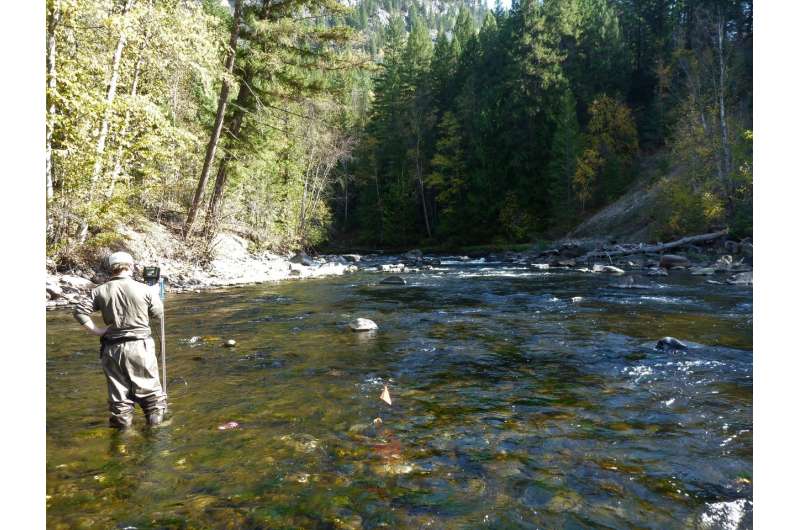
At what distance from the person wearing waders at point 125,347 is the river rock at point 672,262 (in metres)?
21.2

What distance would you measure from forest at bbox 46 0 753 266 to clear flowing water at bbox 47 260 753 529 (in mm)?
6972

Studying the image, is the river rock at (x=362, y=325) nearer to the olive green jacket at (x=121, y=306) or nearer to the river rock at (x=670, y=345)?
the olive green jacket at (x=121, y=306)

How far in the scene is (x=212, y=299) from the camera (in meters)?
13.7

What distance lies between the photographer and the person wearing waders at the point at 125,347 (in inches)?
187

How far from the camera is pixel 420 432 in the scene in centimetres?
472

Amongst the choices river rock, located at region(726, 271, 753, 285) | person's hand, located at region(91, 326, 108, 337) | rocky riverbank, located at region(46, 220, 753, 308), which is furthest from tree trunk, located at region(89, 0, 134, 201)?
river rock, located at region(726, 271, 753, 285)

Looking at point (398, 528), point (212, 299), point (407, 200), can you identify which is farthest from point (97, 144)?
point (407, 200)

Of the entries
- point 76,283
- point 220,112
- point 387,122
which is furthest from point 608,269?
point 387,122

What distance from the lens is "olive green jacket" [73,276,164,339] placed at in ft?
15.5

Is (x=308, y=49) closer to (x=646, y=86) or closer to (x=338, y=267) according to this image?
(x=338, y=267)

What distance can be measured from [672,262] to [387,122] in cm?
3520

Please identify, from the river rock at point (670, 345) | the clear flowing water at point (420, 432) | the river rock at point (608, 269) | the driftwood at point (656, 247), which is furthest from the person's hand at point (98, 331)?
the driftwood at point (656, 247)

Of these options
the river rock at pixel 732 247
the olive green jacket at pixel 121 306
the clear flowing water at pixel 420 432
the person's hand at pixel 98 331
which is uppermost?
the river rock at pixel 732 247

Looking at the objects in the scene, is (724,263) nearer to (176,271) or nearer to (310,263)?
(310,263)
